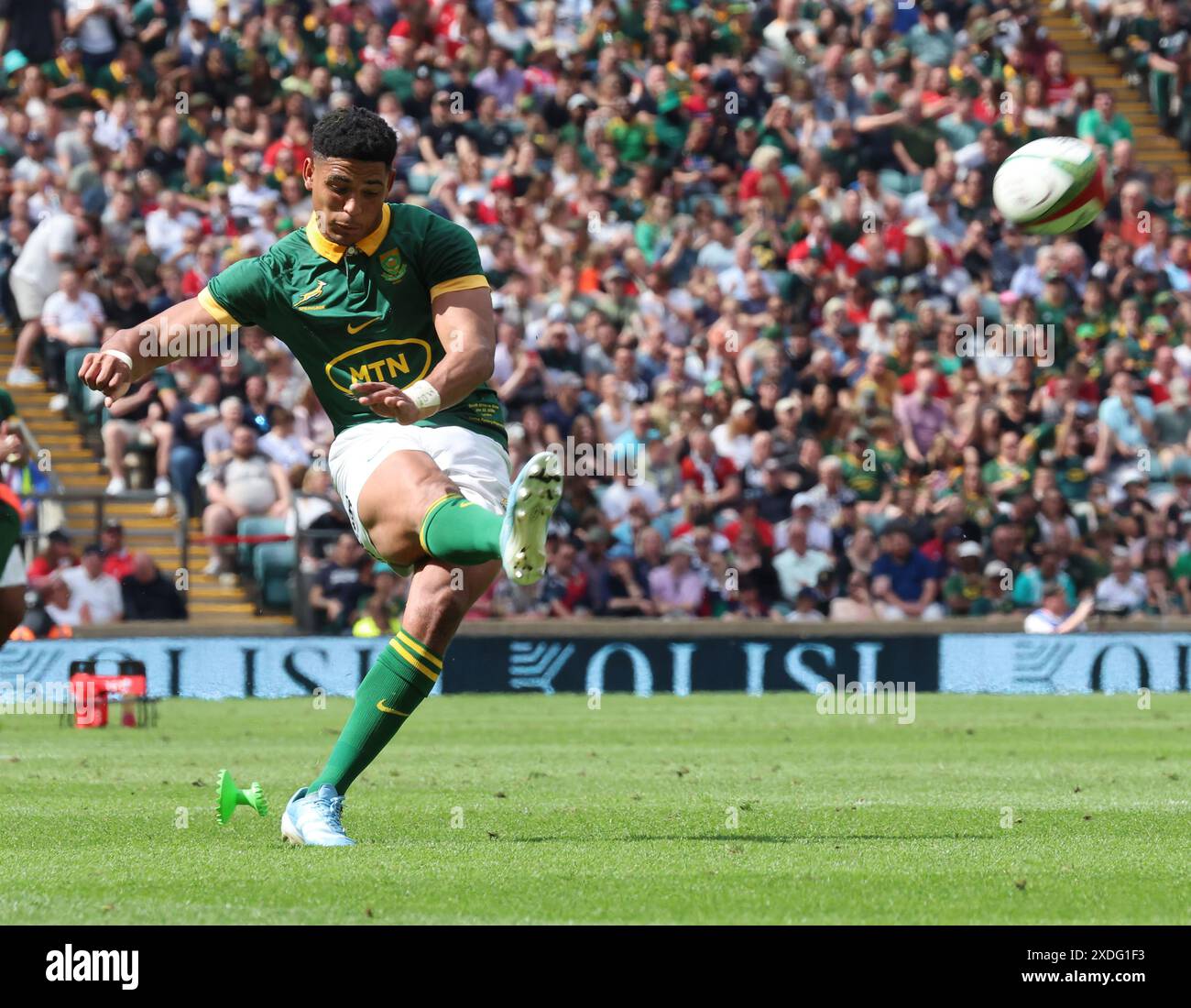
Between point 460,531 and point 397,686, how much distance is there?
35.1 inches

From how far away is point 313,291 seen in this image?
8578 millimetres

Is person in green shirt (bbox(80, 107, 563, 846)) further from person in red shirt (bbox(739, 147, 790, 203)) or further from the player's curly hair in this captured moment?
person in red shirt (bbox(739, 147, 790, 203))

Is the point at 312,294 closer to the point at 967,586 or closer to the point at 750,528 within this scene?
the point at 750,528

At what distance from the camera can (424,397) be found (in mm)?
7840

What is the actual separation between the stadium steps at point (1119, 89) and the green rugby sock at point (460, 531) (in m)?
21.5

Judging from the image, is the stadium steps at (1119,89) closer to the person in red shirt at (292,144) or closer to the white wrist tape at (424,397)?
the person in red shirt at (292,144)

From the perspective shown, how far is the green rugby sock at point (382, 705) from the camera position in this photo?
8219 mm

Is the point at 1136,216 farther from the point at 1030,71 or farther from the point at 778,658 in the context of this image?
the point at 778,658

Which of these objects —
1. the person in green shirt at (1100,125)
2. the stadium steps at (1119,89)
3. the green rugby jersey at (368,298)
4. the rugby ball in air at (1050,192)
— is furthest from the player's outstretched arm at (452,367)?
the stadium steps at (1119,89)

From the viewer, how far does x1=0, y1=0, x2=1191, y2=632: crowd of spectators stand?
20.7m

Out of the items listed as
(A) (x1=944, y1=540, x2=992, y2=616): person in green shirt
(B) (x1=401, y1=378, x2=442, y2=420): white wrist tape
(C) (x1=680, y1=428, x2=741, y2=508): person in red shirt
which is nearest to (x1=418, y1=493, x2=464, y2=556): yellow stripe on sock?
(B) (x1=401, y1=378, x2=442, y2=420): white wrist tape

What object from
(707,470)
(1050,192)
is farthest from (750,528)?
(1050,192)
